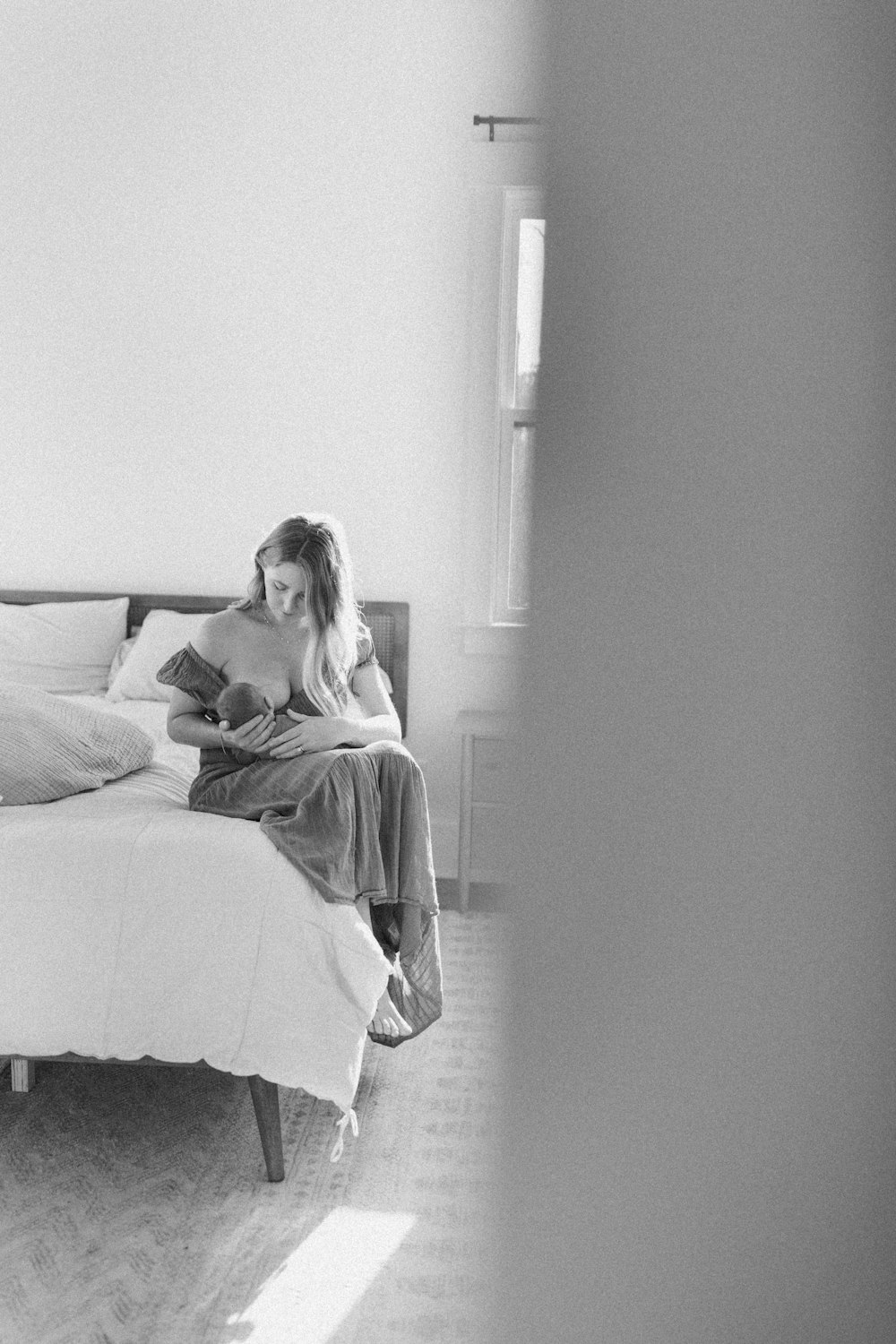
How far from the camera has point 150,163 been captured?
4.60m

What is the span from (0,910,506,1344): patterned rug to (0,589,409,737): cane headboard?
1874 mm

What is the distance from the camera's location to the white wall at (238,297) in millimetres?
4461

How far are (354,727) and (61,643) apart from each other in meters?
2.08

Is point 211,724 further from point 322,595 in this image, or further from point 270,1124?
point 270,1124

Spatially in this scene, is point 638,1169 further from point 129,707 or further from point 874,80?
point 129,707

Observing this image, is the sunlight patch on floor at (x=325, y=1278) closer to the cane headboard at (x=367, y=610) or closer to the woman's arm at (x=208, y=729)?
the woman's arm at (x=208, y=729)

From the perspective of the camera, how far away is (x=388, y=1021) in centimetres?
249

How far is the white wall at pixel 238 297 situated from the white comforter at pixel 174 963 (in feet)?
7.60

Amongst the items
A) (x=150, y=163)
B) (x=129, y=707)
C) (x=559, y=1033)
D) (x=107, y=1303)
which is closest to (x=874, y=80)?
(x=559, y=1033)

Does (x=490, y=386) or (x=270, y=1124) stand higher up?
(x=490, y=386)

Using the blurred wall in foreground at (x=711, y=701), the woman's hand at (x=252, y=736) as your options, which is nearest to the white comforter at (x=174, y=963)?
the woman's hand at (x=252, y=736)

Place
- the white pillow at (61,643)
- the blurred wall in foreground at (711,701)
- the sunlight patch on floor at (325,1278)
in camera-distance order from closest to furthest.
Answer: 1. the blurred wall in foreground at (711,701)
2. the sunlight patch on floor at (325,1278)
3. the white pillow at (61,643)

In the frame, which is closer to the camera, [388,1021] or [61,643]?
[388,1021]

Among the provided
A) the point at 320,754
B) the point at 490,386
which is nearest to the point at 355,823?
the point at 320,754
